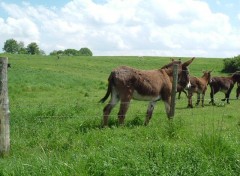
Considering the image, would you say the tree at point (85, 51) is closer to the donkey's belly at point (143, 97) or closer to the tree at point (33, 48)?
the tree at point (33, 48)

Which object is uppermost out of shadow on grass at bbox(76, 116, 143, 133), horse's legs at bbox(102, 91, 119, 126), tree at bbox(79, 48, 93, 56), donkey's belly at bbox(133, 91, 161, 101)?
tree at bbox(79, 48, 93, 56)

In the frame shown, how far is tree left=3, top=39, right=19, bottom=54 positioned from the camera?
455 feet

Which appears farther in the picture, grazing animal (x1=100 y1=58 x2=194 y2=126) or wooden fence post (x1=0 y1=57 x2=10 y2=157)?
grazing animal (x1=100 y1=58 x2=194 y2=126)

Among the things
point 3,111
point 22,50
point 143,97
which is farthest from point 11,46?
point 3,111

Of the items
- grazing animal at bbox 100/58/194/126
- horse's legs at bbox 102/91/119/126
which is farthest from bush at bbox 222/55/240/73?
horse's legs at bbox 102/91/119/126

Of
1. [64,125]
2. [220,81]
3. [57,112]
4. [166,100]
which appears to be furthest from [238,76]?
[64,125]

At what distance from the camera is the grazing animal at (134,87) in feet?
34.6

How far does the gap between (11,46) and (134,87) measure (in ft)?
443

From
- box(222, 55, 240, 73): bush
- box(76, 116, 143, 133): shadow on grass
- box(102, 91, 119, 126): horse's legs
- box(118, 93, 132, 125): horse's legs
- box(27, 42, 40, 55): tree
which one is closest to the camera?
box(76, 116, 143, 133): shadow on grass

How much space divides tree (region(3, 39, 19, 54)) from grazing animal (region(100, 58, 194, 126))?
134 meters

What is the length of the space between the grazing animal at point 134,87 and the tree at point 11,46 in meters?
134

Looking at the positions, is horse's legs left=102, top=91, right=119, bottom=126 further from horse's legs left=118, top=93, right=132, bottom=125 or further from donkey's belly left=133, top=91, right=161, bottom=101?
donkey's belly left=133, top=91, right=161, bottom=101

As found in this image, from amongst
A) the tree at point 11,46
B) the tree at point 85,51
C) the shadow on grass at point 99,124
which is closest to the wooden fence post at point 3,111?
the shadow on grass at point 99,124

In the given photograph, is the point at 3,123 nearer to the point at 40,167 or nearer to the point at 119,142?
the point at 40,167
